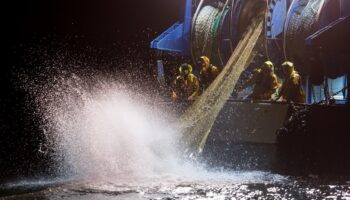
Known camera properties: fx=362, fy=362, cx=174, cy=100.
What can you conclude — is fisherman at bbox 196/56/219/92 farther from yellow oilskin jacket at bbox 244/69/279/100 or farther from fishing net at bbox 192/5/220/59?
fishing net at bbox 192/5/220/59

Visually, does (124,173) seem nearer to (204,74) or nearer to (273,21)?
(204,74)

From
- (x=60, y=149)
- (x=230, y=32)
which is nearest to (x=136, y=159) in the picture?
(x=60, y=149)

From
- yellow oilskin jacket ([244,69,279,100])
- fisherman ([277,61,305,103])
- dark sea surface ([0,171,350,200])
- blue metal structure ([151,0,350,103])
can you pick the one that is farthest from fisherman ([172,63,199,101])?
dark sea surface ([0,171,350,200])

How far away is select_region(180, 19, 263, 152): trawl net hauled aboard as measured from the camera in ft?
29.6

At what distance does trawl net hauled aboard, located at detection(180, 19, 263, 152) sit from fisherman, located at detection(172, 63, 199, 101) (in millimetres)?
434

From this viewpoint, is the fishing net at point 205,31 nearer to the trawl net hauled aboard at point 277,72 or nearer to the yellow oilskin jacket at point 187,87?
the trawl net hauled aboard at point 277,72

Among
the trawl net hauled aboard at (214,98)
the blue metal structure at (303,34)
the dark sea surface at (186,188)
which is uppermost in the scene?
the blue metal structure at (303,34)

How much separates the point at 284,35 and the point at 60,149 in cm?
798

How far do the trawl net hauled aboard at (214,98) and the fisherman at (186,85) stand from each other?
434 mm

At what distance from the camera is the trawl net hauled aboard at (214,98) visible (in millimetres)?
9016

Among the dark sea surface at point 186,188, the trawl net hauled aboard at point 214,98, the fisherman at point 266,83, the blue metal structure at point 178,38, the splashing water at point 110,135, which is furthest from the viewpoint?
the blue metal structure at point 178,38

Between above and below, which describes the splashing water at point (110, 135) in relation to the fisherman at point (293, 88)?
below

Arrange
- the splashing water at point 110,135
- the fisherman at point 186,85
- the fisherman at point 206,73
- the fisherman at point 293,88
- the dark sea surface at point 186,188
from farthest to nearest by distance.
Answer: the fisherman at point 206,73 < the fisherman at point 186,85 < the fisherman at point 293,88 < the splashing water at point 110,135 < the dark sea surface at point 186,188

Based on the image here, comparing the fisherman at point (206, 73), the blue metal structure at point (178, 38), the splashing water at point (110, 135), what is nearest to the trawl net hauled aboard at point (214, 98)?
the fisherman at point (206, 73)
